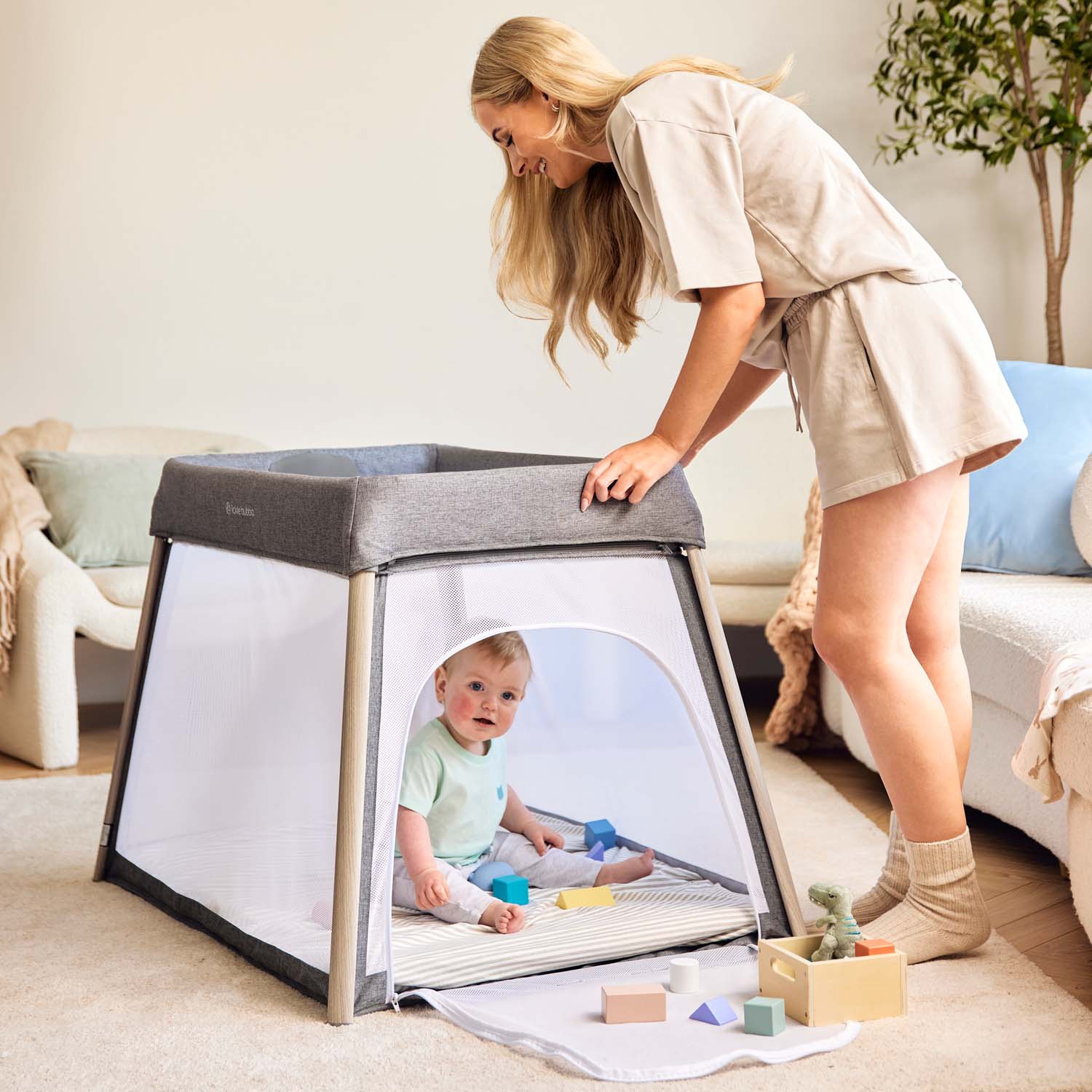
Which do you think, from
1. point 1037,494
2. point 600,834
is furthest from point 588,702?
point 1037,494

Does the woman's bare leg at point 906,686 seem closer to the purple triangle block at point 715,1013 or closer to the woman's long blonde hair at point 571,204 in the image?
the purple triangle block at point 715,1013

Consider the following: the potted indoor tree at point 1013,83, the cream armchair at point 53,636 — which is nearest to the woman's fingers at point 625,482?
the cream armchair at point 53,636

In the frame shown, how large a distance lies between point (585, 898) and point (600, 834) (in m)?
0.24

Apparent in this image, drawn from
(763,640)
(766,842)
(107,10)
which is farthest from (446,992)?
(107,10)

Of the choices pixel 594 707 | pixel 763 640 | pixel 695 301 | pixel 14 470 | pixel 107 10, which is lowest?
pixel 763 640

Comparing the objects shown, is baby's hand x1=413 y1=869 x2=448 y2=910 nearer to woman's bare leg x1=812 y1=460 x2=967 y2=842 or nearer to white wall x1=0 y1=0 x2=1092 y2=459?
woman's bare leg x1=812 y1=460 x2=967 y2=842

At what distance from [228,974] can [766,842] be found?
57cm

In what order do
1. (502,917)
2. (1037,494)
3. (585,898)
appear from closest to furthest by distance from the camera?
(502,917)
(585,898)
(1037,494)

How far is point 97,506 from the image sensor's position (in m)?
2.62

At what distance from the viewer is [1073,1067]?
112 cm

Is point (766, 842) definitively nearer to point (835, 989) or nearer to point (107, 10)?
point (835, 989)

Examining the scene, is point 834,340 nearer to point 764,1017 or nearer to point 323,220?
point 764,1017

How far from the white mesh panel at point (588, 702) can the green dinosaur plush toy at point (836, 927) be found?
0.15 metres

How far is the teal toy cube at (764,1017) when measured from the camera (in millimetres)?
1187
